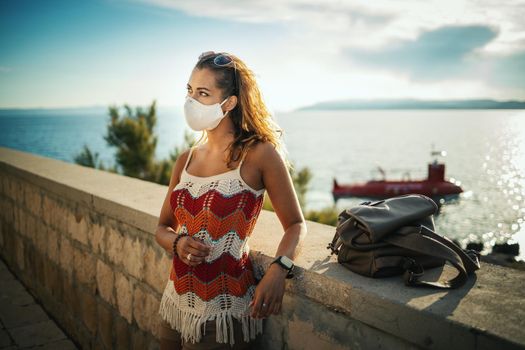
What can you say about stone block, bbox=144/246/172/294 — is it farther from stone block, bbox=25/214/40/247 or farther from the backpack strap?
stone block, bbox=25/214/40/247

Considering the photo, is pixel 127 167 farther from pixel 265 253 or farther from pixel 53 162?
pixel 265 253

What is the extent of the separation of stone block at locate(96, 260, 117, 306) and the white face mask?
165cm

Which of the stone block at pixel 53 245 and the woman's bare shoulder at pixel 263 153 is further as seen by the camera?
the stone block at pixel 53 245

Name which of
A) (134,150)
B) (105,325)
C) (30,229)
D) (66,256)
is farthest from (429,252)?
(134,150)

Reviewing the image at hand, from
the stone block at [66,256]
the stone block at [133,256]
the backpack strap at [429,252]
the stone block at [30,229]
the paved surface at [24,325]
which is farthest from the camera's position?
the stone block at [30,229]

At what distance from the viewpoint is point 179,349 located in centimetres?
181

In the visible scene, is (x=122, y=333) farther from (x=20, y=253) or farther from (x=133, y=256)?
(x=20, y=253)

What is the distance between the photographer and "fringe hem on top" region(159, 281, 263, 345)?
165 centimetres

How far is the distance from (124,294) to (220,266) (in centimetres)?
141

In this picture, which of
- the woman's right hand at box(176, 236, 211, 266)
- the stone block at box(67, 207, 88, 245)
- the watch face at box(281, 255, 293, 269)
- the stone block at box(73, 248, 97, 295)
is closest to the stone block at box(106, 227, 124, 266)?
the stone block at box(73, 248, 97, 295)

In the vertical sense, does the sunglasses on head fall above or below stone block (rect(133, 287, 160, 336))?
above

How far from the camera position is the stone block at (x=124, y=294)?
2734 millimetres

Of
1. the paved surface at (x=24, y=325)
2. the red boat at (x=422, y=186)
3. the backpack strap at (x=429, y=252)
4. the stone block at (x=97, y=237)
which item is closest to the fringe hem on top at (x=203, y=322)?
the backpack strap at (x=429, y=252)

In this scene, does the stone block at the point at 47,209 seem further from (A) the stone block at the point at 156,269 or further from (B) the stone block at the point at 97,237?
(A) the stone block at the point at 156,269
